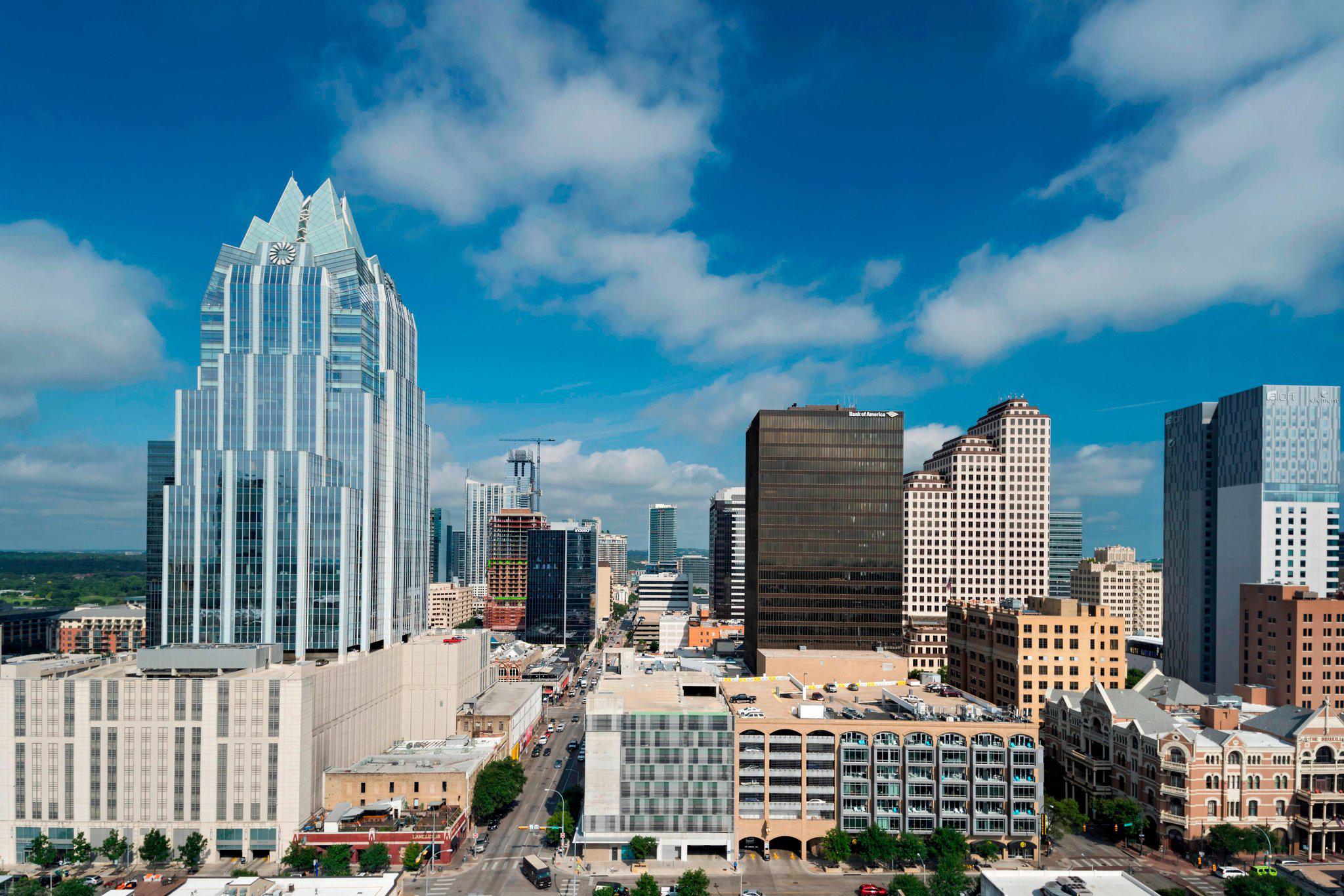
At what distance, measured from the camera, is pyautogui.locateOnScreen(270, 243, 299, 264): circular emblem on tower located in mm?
172875

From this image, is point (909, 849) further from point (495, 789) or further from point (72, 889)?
point (72, 889)

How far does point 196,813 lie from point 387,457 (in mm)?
79753

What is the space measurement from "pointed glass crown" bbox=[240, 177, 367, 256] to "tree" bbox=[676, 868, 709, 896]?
143m

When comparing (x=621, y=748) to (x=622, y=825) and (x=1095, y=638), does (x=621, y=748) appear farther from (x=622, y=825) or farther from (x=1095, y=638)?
(x=1095, y=638)

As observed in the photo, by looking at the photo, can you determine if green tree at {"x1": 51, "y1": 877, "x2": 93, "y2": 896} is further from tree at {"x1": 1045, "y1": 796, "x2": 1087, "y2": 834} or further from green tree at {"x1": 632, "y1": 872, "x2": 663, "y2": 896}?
tree at {"x1": 1045, "y1": 796, "x2": 1087, "y2": 834}

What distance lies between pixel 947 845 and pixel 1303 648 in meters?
119

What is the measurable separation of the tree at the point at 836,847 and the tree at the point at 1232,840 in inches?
2189

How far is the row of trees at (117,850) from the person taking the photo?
11912 centimetres

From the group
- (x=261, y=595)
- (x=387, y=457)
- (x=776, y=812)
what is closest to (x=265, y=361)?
(x=387, y=457)

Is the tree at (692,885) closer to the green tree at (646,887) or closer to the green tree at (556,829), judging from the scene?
the green tree at (646,887)

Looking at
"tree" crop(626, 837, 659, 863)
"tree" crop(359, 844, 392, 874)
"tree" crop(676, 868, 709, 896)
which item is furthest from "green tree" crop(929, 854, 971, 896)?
"tree" crop(359, 844, 392, 874)

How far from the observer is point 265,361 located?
165 m

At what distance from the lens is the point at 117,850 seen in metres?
120

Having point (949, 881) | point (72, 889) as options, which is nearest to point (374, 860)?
point (72, 889)
